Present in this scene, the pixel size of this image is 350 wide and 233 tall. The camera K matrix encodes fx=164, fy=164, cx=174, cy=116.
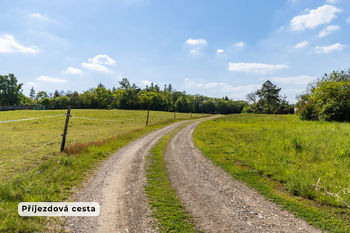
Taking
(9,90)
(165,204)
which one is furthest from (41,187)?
(9,90)

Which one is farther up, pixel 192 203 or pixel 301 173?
pixel 301 173

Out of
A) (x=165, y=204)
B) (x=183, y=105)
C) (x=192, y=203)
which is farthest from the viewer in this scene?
(x=183, y=105)

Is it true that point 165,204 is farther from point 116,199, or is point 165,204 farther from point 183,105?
point 183,105

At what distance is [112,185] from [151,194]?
1.96m

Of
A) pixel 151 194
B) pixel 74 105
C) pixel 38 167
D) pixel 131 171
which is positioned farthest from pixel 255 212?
pixel 74 105

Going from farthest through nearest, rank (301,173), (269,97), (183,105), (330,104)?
(183,105) < (269,97) < (330,104) < (301,173)

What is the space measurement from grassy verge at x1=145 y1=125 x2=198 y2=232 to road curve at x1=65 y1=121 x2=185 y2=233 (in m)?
0.29

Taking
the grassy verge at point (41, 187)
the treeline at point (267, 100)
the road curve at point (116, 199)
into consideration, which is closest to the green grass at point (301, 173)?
the road curve at point (116, 199)

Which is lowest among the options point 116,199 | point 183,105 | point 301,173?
point 116,199

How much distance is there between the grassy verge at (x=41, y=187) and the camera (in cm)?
448

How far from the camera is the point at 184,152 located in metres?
13.2

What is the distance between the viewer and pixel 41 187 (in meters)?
6.39

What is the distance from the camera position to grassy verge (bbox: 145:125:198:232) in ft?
15.0

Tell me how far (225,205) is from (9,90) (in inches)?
5394
